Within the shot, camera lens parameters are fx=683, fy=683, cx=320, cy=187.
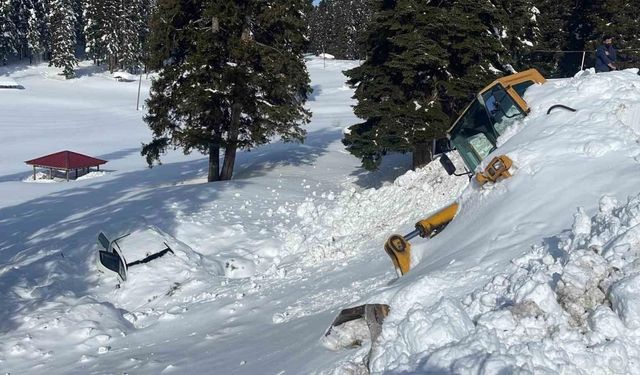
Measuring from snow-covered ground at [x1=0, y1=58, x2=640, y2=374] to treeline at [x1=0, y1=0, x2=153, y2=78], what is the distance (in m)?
58.0

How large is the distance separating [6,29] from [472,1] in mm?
71906

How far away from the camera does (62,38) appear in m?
76.9

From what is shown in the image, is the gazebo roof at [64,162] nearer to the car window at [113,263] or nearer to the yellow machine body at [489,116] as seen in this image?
the car window at [113,263]

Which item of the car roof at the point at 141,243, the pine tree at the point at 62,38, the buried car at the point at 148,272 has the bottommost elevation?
the buried car at the point at 148,272

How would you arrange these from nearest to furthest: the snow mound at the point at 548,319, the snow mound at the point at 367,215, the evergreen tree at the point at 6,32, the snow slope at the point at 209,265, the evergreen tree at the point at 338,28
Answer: the snow mound at the point at 548,319 < the snow slope at the point at 209,265 < the snow mound at the point at 367,215 < the evergreen tree at the point at 6,32 < the evergreen tree at the point at 338,28

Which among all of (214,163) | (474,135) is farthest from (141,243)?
(214,163)

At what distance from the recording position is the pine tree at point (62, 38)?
2963 inches

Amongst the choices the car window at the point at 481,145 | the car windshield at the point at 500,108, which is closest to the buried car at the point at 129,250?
the car window at the point at 481,145

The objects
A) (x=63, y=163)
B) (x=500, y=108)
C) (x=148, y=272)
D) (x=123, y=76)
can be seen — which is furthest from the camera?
(x=123, y=76)

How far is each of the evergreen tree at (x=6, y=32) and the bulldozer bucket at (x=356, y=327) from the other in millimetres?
79141

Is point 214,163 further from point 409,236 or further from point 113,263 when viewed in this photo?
point 409,236

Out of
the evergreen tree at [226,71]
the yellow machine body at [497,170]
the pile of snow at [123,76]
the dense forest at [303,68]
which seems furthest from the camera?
the pile of snow at [123,76]

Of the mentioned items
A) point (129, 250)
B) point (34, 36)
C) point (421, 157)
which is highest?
point (34, 36)

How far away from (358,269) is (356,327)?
15.8ft
